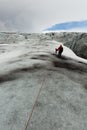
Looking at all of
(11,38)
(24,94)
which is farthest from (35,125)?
(11,38)

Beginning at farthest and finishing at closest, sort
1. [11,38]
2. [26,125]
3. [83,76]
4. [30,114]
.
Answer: [11,38] < [83,76] < [30,114] < [26,125]

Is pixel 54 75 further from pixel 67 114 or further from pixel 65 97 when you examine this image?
pixel 67 114

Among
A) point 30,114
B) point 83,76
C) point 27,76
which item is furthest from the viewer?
point 83,76

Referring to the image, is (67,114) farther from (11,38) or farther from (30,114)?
(11,38)

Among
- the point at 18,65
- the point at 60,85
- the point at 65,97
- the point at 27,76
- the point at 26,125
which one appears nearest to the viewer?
the point at 26,125

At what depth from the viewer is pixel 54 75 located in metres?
9.30

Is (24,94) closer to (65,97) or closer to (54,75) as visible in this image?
(65,97)

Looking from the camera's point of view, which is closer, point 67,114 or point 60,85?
point 67,114

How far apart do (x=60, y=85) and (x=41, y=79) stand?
0.85 meters

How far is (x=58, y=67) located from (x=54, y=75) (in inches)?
63.7

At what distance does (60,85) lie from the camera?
325 inches

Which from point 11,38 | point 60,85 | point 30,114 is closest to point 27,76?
point 60,85

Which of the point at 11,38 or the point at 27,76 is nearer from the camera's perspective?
the point at 27,76

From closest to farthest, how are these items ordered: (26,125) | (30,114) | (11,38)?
(26,125) → (30,114) → (11,38)
